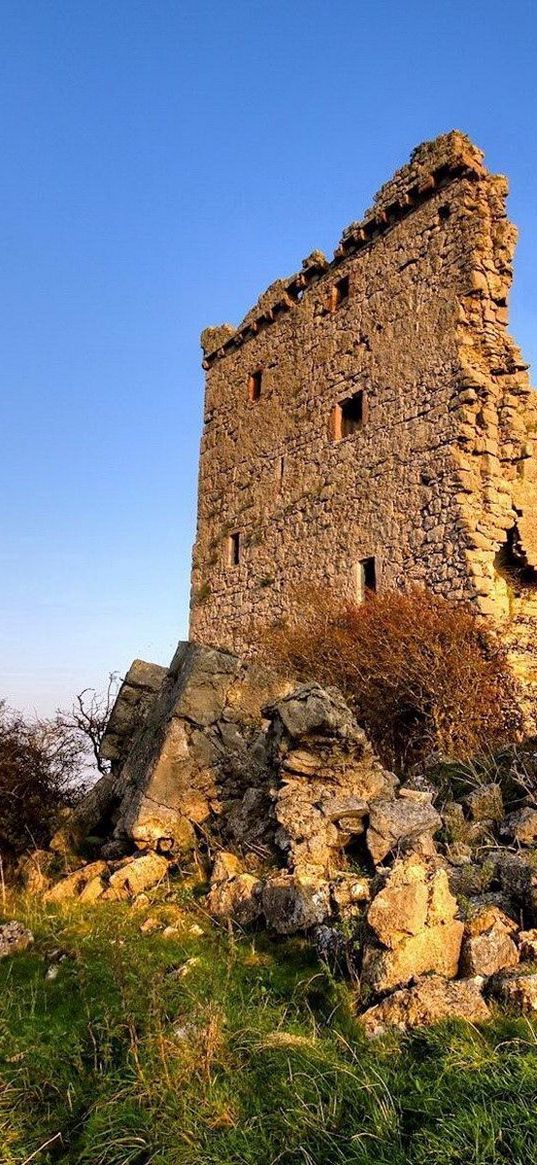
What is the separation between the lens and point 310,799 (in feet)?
21.4

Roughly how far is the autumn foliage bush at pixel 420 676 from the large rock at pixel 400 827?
2356 mm

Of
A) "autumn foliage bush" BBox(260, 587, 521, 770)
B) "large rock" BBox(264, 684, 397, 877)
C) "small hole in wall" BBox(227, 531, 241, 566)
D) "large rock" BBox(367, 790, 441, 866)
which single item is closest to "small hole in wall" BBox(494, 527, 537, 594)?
"autumn foliage bush" BBox(260, 587, 521, 770)

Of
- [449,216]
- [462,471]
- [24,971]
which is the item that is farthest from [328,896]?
[449,216]

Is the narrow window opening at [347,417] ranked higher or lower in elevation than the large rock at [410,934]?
higher

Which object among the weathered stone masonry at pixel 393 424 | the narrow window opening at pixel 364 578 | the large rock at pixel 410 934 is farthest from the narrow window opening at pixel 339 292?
the large rock at pixel 410 934

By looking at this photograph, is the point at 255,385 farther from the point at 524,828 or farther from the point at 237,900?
the point at 237,900

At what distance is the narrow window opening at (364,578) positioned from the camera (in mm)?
13578

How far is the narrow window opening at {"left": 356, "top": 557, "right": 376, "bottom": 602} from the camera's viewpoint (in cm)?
1358

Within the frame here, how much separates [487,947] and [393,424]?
1044 centimetres

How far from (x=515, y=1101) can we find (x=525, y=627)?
9096 mm

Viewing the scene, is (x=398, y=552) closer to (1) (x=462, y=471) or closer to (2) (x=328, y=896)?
(1) (x=462, y=471)

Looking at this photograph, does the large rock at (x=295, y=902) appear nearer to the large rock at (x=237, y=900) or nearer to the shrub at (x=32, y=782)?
the large rock at (x=237, y=900)

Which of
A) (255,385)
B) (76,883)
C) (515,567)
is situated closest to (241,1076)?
(76,883)

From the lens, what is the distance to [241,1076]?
365 cm
